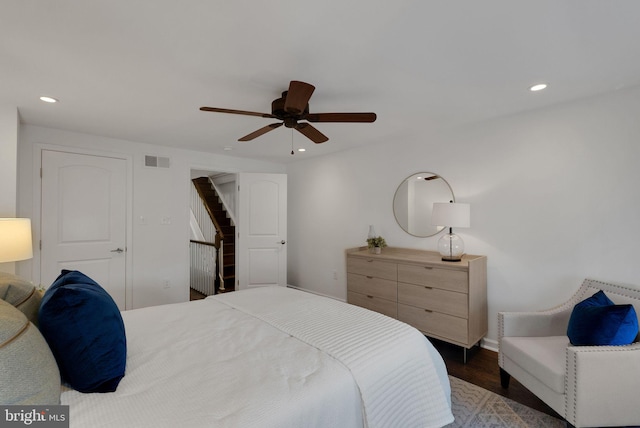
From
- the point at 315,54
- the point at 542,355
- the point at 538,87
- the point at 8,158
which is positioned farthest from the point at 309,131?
the point at 8,158

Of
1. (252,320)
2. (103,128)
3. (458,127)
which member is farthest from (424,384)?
(103,128)

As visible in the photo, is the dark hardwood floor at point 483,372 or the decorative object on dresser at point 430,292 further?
the decorative object on dresser at point 430,292

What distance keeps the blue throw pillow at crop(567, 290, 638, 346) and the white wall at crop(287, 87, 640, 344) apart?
0.78m

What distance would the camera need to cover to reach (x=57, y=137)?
10.9 feet

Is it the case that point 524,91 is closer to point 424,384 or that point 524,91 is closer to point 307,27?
point 307,27

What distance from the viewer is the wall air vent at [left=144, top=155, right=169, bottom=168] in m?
3.94

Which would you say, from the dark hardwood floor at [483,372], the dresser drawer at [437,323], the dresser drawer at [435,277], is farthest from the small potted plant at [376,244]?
the dark hardwood floor at [483,372]

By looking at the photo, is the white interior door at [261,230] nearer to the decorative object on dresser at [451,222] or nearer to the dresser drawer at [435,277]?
the dresser drawer at [435,277]

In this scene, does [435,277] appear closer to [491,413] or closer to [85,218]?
[491,413]

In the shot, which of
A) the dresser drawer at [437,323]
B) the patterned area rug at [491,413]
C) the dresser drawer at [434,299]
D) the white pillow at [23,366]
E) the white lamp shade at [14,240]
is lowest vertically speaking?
the patterned area rug at [491,413]

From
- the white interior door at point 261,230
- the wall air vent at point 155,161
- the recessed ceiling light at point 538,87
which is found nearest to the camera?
the recessed ceiling light at point 538,87

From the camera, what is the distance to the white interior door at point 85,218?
3.29 metres

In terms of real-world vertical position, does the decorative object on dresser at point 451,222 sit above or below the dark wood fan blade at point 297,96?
below

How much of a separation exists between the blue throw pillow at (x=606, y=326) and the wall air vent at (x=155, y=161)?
4496mm
